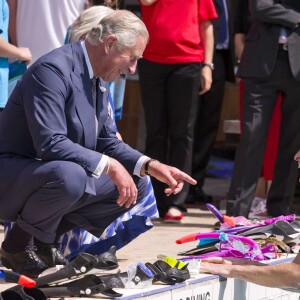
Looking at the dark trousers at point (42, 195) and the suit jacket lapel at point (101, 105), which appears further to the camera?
the suit jacket lapel at point (101, 105)

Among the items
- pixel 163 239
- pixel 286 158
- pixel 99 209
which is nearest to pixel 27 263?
pixel 99 209

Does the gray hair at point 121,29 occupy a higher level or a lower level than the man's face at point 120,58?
higher

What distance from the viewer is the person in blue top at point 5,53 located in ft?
19.9

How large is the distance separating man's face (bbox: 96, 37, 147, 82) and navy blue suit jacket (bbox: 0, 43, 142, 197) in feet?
0.37

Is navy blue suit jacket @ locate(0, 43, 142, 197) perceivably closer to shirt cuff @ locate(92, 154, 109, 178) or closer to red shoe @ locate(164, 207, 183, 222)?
shirt cuff @ locate(92, 154, 109, 178)

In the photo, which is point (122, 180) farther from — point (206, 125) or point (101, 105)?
point (206, 125)

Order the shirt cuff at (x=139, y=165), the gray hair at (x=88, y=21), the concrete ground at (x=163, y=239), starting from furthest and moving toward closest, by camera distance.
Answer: the concrete ground at (x=163, y=239) < the gray hair at (x=88, y=21) < the shirt cuff at (x=139, y=165)

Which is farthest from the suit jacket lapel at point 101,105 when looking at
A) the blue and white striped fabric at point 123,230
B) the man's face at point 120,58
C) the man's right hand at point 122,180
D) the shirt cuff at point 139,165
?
the blue and white striped fabric at point 123,230

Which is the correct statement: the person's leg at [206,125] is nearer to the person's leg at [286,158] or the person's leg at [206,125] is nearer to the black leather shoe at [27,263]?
the person's leg at [286,158]

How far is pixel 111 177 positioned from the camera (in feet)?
16.1

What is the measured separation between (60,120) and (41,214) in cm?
43

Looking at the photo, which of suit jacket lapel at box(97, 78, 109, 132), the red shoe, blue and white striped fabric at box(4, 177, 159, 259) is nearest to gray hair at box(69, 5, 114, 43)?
suit jacket lapel at box(97, 78, 109, 132)

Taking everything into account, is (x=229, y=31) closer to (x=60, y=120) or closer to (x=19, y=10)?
(x=19, y=10)

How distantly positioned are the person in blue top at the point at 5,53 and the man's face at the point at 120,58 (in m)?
1.13
